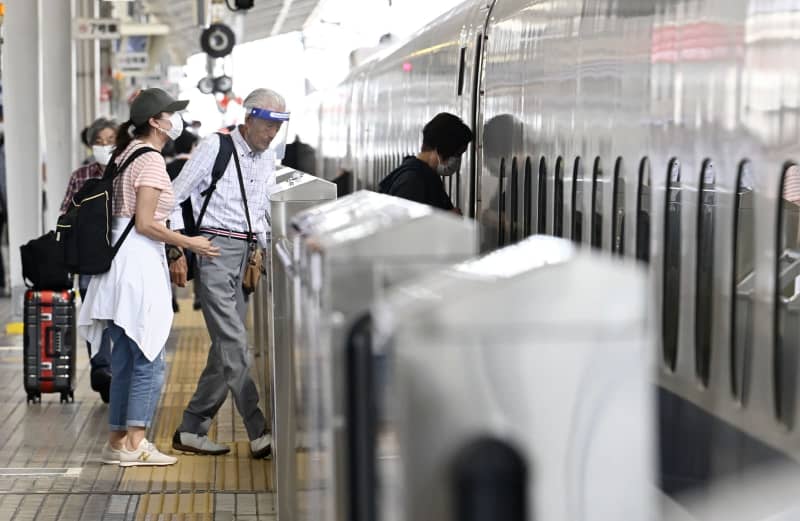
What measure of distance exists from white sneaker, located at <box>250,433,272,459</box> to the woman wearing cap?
630 mm

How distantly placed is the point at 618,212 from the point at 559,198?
3.31 ft

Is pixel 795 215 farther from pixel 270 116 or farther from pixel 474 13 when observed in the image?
pixel 474 13

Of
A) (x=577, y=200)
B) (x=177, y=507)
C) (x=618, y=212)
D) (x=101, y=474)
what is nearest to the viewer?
(x=618, y=212)

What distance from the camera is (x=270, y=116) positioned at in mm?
6988

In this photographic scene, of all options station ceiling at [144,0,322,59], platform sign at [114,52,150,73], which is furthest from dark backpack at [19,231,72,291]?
station ceiling at [144,0,322,59]

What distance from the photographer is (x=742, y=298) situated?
4699 millimetres

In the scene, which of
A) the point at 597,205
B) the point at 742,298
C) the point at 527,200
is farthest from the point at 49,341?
the point at 742,298

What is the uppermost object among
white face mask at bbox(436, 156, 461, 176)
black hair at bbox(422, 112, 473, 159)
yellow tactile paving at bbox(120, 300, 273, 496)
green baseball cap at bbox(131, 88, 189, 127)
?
green baseball cap at bbox(131, 88, 189, 127)

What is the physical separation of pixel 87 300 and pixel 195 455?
3.85 feet

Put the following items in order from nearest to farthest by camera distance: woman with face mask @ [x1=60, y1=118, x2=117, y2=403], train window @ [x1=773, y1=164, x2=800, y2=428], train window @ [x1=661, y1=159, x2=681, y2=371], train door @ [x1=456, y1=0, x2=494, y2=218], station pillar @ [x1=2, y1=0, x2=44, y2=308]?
train window @ [x1=773, y1=164, x2=800, y2=428]
train window @ [x1=661, y1=159, x2=681, y2=371]
train door @ [x1=456, y1=0, x2=494, y2=218]
woman with face mask @ [x1=60, y1=118, x2=117, y2=403]
station pillar @ [x1=2, y1=0, x2=44, y2=308]

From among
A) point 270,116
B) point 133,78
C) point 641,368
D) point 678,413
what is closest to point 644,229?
point 678,413

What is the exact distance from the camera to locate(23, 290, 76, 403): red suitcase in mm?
8742

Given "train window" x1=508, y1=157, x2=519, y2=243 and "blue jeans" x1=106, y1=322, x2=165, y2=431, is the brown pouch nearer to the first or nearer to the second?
"blue jeans" x1=106, y1=322, x2=165, y2=431

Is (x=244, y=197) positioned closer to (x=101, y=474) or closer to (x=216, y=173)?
(x=216, y=173)
